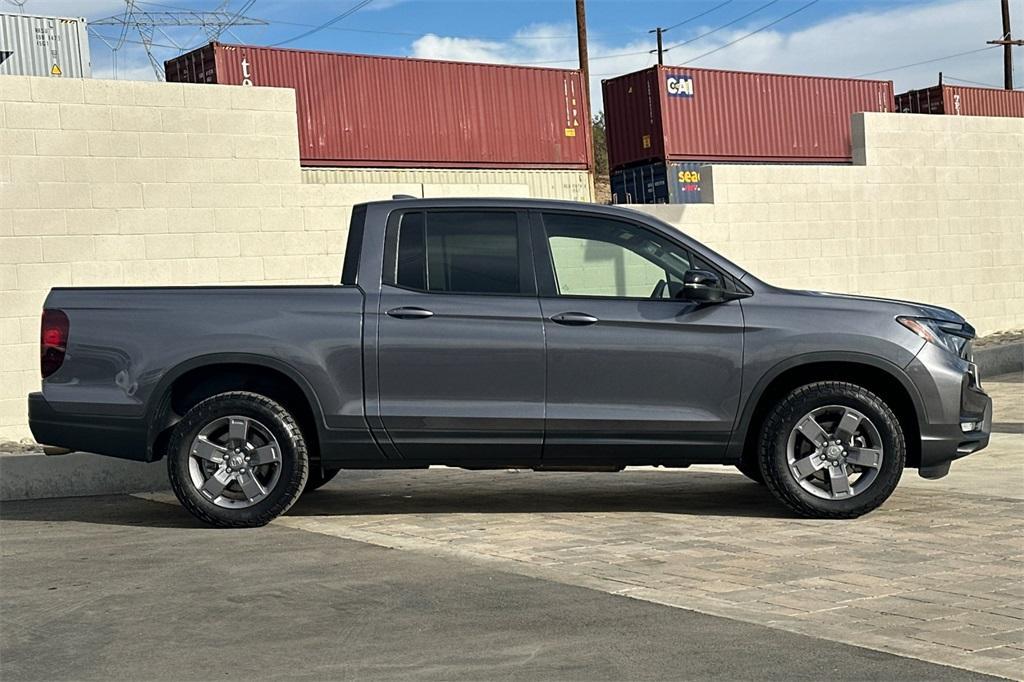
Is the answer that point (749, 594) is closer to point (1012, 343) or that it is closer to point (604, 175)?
point (1012, 343)

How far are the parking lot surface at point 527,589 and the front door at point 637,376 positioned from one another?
18.0 inches

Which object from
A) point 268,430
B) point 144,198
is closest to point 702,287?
point 268,430

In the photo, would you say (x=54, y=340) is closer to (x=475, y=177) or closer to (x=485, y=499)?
(x=485, y=499)

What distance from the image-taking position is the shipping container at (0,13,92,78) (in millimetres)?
17250

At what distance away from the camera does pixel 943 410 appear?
26.1ft

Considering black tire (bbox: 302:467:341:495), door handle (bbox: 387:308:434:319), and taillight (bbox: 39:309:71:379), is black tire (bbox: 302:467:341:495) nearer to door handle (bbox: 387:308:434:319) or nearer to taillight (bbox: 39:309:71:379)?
door handle (bbox: 387:308:434:319)

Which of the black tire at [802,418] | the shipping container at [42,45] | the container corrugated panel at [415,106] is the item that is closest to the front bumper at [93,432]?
the black tire at [802,418]

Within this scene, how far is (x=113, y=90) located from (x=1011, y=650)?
12.3 meters

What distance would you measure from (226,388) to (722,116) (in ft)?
59.8

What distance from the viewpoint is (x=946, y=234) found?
23.2 m

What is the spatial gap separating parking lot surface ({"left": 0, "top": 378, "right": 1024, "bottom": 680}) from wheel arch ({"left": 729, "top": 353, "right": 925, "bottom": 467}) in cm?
46

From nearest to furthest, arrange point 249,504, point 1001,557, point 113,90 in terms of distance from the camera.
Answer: point 1001,557
point 249,504
point 113,90

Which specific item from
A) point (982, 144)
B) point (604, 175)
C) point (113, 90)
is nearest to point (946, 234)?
point (982, 144)

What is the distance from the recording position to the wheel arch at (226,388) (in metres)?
7.97
